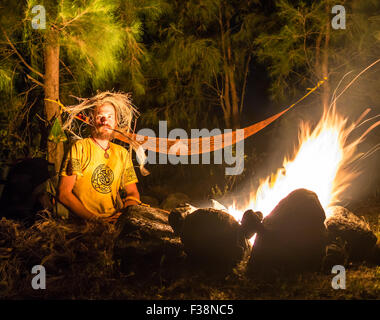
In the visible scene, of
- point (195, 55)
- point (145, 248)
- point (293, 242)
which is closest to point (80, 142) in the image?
point (145, 248)

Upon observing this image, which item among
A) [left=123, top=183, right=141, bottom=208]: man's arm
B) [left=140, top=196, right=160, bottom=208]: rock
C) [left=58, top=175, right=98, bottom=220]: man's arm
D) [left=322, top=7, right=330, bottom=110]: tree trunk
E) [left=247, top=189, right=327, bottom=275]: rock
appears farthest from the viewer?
[left=140, top=196, right=160, bottom=208]: rock

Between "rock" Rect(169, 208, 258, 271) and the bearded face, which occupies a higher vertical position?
the bearded face

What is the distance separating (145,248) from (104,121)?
111 centimetres

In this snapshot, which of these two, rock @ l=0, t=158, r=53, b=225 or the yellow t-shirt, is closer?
the yellow t-shirt

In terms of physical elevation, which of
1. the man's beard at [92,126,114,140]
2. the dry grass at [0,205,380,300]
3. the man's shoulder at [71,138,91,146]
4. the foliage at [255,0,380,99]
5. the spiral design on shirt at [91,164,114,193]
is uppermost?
the foliage at [255,0,380,99]

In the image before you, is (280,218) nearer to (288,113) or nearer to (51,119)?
(51,119)

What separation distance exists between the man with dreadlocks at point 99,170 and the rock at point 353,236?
1.65 metres

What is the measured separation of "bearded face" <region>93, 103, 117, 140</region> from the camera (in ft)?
10.1

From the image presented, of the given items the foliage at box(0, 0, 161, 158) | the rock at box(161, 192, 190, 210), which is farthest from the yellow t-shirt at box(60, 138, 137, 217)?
the rock at box(161, 192, 190, 210)

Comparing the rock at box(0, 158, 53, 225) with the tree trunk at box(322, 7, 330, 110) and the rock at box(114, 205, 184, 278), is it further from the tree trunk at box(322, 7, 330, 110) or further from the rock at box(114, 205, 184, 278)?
the tree trunk at box(322, 7, 330, 110)

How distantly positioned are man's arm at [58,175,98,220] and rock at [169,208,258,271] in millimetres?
783

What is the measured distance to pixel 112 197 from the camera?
123 inches

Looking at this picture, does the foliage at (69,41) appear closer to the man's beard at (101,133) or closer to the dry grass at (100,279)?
the man's beard at (101,133)

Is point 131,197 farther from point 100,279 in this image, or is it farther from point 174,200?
point 174,200
